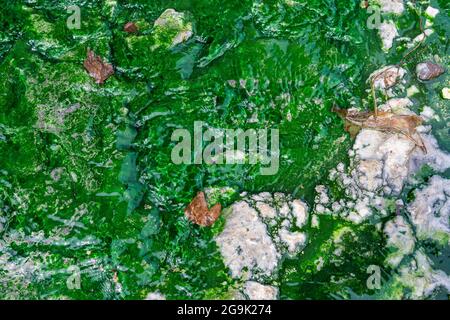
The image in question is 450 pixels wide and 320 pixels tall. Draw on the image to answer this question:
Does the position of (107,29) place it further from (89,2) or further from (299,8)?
(299,8)

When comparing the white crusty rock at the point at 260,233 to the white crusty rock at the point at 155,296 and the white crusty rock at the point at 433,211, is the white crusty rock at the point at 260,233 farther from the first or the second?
the white crusty rock at the point at 433,211

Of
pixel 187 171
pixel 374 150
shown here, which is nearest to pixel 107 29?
pixel 187 171

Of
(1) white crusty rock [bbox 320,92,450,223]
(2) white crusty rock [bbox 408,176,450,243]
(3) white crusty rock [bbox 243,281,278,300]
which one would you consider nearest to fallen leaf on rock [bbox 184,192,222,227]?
(3) white crusty rock [bbox 243,281,278,300]

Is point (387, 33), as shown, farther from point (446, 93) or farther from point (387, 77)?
point (446, 93)

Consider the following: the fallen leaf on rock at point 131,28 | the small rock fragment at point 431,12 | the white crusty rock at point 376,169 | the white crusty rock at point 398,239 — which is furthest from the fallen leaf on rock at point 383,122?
the fallen leaf on rock at point 131,28

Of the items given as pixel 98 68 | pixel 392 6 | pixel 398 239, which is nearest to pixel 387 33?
pixel 392 6
